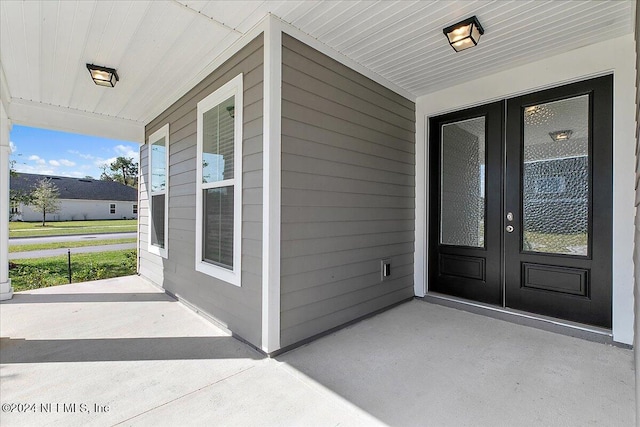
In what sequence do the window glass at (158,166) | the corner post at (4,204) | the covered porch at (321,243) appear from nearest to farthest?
the covered porch at (321,243) → the corner post at (4,204) → the window glass at (158,166)

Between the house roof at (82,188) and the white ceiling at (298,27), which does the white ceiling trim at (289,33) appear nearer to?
the white ceiling at (298,27)

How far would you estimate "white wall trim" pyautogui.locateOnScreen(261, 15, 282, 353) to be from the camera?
7.79 feet

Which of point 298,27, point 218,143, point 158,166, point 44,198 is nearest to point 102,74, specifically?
point 218,143

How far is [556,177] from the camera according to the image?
2.94 m

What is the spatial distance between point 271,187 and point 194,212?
5.52 ft

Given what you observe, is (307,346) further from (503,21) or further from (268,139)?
(503,21)

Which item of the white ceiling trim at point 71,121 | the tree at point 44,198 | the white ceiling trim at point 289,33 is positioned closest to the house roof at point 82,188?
the tree at point 44,198

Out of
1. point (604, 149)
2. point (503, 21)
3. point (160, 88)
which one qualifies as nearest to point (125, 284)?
point (160, 88)

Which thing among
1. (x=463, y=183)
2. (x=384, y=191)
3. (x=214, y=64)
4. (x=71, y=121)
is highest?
(x=214, y=64)

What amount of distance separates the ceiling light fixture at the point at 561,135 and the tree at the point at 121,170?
3931cm

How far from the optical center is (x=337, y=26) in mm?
2506

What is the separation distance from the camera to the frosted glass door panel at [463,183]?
348 centimetres

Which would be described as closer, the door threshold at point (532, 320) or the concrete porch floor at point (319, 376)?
the concrete porch floor at point (319, 376)

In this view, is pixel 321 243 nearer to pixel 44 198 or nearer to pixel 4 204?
pixel 4 204
